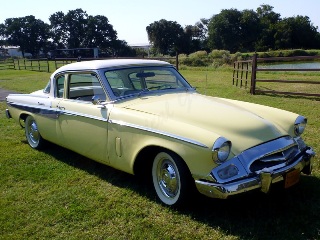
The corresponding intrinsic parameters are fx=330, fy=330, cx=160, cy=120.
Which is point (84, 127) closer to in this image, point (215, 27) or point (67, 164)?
point (67, 164)

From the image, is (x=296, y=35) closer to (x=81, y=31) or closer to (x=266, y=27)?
(x=266, y=27)

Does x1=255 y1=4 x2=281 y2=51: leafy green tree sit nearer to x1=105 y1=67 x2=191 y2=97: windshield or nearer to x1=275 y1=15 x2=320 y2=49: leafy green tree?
x1=275 y1=15 x2=320 y2=49: leafy green tree

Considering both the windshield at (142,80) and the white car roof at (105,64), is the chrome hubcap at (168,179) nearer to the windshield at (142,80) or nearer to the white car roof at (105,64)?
the windshield at (142,80)

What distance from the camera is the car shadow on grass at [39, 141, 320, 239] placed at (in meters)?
2.73

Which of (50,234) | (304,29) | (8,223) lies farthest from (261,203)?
(304,29)

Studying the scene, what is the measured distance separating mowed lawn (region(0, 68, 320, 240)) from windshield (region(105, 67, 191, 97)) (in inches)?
42.3

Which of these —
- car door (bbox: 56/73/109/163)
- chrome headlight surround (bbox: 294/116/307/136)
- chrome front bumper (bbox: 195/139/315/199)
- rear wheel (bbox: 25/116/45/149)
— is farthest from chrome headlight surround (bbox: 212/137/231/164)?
rear wheel (bbox: 25/116/45/149)

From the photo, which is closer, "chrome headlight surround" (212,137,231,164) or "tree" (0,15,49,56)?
"chrome headlight surround" (212,137,231,164)

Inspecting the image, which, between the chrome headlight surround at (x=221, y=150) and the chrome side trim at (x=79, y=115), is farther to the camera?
the chrome side trim at (x=79, y=115)

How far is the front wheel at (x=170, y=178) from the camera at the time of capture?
2.97m

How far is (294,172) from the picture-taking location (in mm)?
2984

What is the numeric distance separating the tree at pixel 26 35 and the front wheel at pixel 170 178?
95160mm

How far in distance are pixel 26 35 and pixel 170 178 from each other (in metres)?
98.9

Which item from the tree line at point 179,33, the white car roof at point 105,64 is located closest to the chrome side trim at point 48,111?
the white car roof at point 105,64
